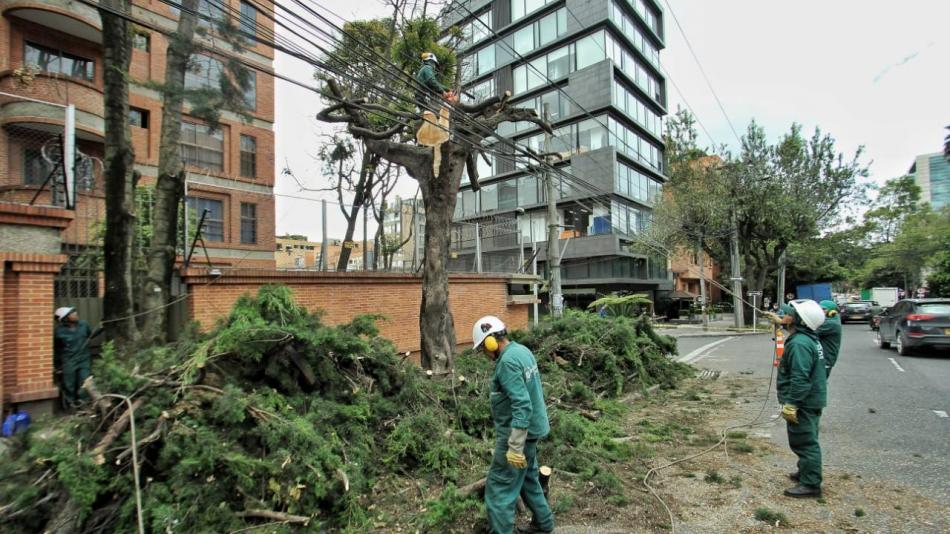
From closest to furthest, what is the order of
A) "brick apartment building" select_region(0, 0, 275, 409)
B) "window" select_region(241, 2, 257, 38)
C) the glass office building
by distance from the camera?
"brick apartment building" select_region(0, 0, 275, 409), "window" select_region(241, 2, 257, 38), the glass office building

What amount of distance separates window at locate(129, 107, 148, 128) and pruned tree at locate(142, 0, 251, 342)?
14352 mm

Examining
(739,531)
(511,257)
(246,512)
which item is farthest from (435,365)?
(511,257)

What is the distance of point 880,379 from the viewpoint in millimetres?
10094

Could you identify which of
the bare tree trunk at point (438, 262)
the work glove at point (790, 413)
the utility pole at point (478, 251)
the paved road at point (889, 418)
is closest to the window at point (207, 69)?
the bare tree trunk at point (438, 262)

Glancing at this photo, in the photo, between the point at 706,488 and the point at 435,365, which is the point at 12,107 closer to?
the point at 435,365

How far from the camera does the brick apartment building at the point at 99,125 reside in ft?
24.4

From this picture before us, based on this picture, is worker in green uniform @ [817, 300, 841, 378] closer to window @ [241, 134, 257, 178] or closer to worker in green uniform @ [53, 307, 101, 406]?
worker in green uniform @ [53, 307, 101, 406]

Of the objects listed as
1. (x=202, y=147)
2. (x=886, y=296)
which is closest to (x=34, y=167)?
(x=202, y=147)

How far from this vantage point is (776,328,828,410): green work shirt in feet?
15.1

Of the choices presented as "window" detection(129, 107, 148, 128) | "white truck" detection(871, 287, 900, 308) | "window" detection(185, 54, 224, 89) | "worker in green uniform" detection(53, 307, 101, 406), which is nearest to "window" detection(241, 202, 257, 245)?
"window" detection(129, 107, 148, 128)

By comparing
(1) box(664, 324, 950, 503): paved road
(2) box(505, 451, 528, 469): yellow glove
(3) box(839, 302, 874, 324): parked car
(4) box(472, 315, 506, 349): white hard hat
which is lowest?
(3) box(839, 302, 874, 324): parked car

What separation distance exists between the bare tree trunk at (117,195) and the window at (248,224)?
44.5ft

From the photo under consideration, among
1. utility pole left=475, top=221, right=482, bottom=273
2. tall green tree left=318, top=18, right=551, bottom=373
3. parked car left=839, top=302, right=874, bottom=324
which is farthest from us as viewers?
parked car left=839, top=302, right=874, bottom=324

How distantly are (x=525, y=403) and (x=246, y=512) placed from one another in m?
2.28
